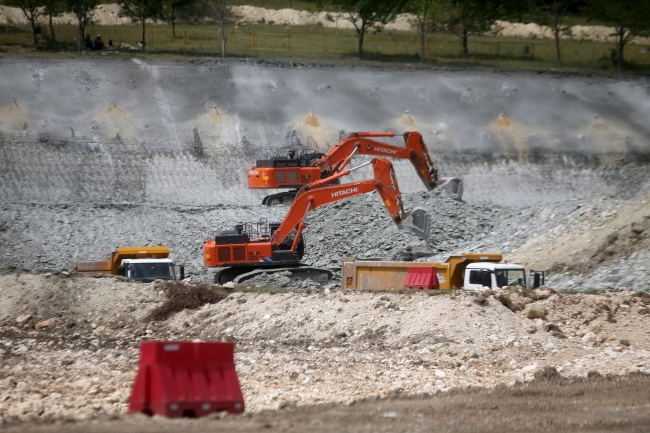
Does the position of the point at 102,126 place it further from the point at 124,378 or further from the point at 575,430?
the point at 575,430

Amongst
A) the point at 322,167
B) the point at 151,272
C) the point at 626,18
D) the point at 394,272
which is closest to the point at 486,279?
the point at 394,272

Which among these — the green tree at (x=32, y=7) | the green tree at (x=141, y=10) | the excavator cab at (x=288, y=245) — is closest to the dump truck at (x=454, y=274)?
the excavator cab at (x=288, y=245)

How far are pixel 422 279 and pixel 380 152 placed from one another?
994 centimetres

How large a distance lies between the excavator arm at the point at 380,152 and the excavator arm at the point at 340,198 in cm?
406

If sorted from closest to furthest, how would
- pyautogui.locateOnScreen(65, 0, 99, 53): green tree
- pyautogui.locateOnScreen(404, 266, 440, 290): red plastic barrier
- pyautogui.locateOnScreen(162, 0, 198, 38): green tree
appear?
pyautogui.locateOnScreen(404, 266, 440, 290): red plastic barrier → pyautogui.locateOnScreen(65, 0, 99, 53): green tree → pyautogui.locateOnScreen(162, 0, 198, 38): green tree

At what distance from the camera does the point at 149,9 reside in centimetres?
4797

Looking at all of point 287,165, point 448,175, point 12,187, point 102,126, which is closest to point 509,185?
point 448,175

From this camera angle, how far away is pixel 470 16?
1999 inches

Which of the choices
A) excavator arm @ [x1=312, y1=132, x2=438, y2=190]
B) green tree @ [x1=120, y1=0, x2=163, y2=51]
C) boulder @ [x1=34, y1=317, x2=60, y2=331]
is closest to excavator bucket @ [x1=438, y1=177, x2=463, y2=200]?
excavator arm @ [x1=312, y1=132, x2=438, y2=190]

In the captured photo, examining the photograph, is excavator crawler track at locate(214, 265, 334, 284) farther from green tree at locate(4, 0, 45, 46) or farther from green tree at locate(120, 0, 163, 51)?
green tree at locate(4, 0, 45, 46)

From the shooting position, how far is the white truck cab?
18.9 m

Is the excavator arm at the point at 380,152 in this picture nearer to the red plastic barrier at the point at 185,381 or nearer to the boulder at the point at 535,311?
the boulder at the point at 535,311

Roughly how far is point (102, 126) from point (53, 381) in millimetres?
26207

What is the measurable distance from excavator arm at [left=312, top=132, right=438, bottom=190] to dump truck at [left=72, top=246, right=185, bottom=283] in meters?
8.05
